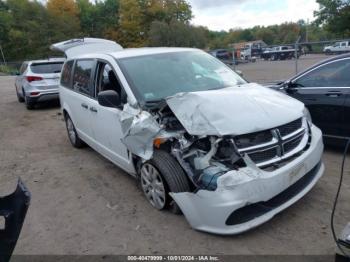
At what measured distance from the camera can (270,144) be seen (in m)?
3.43

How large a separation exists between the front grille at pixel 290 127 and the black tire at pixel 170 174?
106cm

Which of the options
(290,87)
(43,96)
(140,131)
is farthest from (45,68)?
(140,131)

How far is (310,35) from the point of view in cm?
7762

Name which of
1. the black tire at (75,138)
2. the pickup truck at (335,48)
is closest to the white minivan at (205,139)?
the black tire at (75,138)

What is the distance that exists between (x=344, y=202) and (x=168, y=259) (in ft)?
6.78

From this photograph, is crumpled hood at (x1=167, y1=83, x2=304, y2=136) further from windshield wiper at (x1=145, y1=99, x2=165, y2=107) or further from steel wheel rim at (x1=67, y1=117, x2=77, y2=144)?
steel wheel rim at (x1=67, y1=117, x2=77, y2=144)

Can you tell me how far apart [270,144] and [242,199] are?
2.08 feet

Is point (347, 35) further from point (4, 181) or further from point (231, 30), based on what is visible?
point (231, 30)

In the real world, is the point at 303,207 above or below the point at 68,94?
below

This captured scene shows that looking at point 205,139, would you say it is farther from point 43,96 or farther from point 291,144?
point 43,96

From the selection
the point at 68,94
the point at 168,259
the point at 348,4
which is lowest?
the point at 168,259

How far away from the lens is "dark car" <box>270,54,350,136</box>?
202 inches

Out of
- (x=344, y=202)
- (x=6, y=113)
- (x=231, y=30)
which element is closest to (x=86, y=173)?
(x=344, y=202)

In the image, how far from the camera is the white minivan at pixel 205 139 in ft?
10.6
